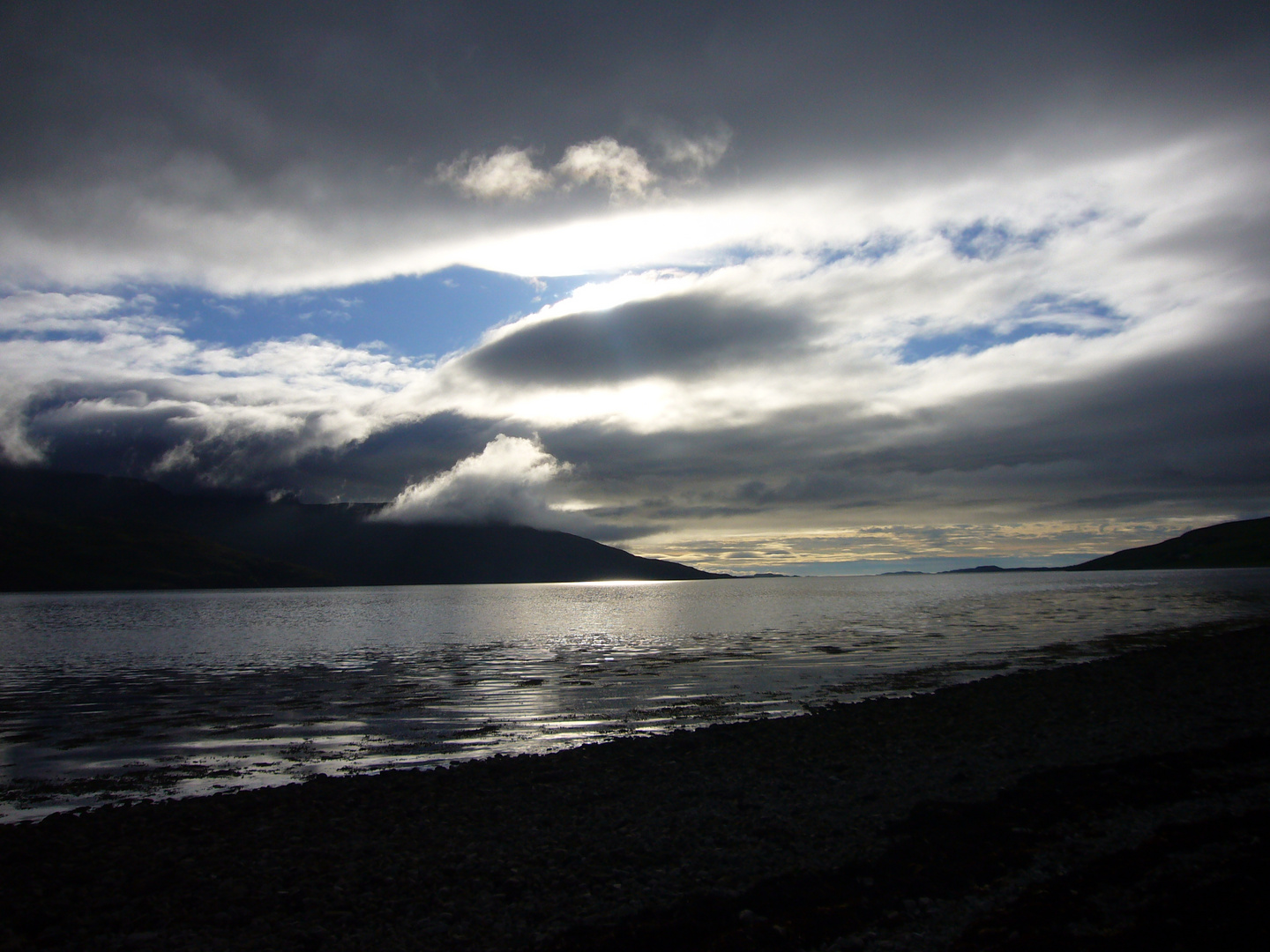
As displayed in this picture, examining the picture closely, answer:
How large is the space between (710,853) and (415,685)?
101ft

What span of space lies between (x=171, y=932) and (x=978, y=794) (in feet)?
51.0

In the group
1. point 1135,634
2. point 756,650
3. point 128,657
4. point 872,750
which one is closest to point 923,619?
point 1135,634

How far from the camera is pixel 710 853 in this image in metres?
13.9

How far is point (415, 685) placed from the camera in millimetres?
41344

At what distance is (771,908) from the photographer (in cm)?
1145

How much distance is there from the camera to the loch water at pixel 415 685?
24094 mm

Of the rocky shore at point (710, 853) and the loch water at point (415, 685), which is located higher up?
the rocky shore at point (710, 853)

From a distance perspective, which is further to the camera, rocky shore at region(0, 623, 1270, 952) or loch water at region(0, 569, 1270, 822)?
loch water at region(0, 569, 1270, 822)

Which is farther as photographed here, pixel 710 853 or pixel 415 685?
pixel 415 685

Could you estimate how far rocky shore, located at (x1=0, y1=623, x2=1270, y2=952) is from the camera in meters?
10.8

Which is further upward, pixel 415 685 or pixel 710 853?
pixel 710 853

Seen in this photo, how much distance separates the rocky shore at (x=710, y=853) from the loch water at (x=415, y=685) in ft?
18.0

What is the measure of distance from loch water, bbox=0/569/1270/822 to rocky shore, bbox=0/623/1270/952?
549 centimetres

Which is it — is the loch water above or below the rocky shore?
below
